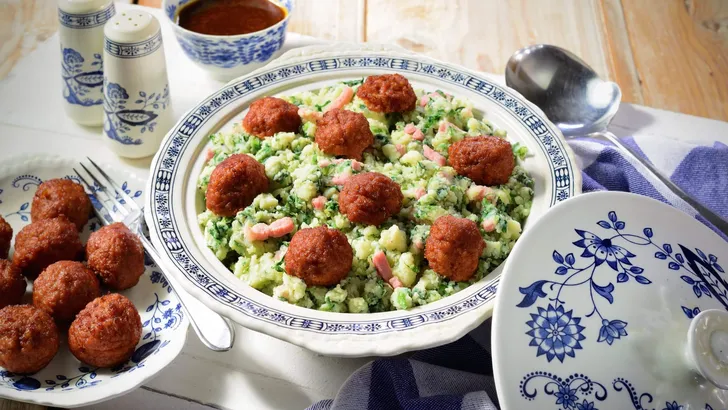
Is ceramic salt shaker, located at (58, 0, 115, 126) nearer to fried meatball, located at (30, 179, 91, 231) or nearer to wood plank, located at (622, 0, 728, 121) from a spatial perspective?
fried meatball, located at (30, 179, 91, 231)

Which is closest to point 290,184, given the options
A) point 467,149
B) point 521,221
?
point 467,149

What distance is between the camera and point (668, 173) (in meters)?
2.73

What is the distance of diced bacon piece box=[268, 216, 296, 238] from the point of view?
2057mm

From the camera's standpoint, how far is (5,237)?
228 centimetres

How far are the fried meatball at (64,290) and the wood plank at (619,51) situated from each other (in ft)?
8.55

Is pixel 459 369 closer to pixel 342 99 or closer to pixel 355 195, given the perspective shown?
pixel 355 195

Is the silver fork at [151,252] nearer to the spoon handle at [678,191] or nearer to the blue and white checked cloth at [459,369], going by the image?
the blue and white checked cloth at [459,369]

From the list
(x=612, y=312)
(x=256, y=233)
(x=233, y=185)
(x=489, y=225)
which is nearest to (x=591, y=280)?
(x=612, y=312)

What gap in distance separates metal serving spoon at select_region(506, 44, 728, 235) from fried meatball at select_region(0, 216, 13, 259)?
209 cm

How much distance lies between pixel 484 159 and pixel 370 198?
417 mm

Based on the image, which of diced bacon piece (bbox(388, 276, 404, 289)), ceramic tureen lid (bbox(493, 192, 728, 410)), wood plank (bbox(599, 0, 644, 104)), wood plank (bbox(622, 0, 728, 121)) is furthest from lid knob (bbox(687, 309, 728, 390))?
wood plank (bbox(622, 0, 728, 121))

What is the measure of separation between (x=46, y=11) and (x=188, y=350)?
2427 mm

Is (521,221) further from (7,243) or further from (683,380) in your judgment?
(7,243)

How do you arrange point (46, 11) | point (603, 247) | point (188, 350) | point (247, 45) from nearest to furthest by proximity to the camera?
1. point (603, 247)
2. point (188, 350)
3. point (247, 45)
4. point (46, 11)
